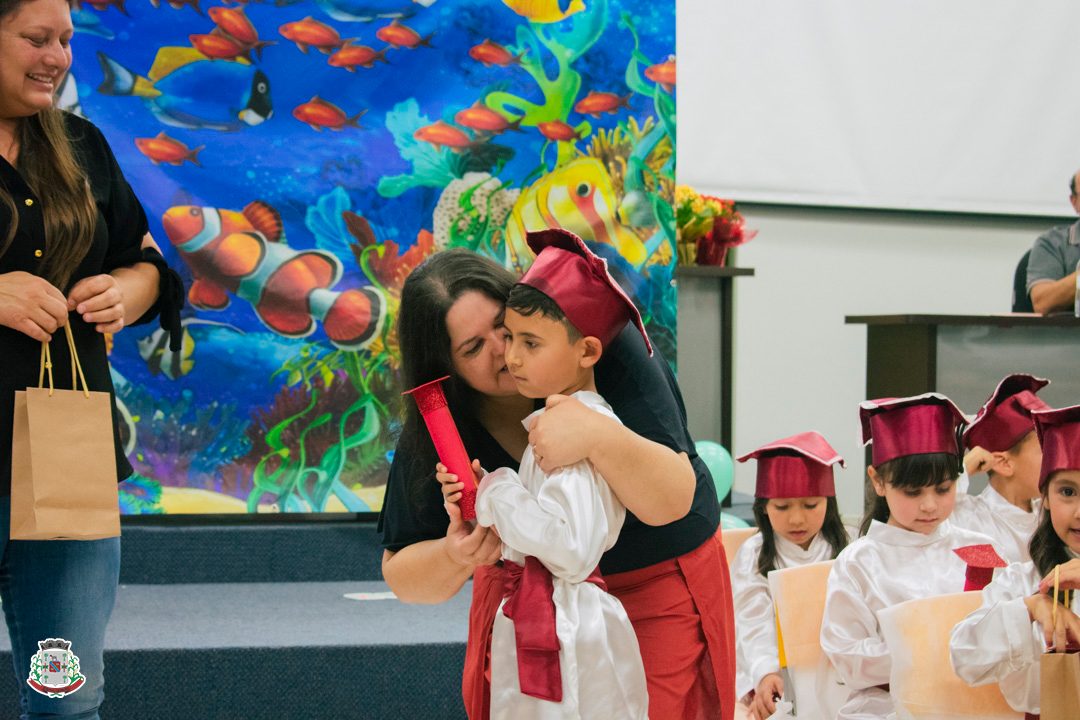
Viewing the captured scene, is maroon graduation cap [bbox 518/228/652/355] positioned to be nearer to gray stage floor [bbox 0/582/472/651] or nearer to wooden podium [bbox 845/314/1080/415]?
gray stage floor [bbox 0/582/472/651]

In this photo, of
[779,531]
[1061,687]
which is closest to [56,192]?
[1061,687]

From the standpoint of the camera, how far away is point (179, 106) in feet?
15.0

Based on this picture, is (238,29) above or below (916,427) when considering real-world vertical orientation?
above

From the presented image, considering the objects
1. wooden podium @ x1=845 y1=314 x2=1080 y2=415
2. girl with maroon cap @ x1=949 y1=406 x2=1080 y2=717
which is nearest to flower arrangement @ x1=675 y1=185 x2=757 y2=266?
wooden podium @ x1=845 y1=314 x2=1080 y2=415

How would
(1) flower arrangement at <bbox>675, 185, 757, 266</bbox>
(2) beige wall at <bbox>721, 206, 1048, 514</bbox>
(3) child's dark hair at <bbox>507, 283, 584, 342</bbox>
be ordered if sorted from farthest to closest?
(2) beige wall at <bbox>721, 206, 1048, 514</bbox>
(1) flower arrangement at <bbox>675, 185, 757, 266</bbox>
(3) child's dark hair at <bbox>507, 283, 584, 342</bbox>

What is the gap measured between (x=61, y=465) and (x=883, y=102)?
6222 mm

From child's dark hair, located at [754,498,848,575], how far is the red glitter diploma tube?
1.80 m

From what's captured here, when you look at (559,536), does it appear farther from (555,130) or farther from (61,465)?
(555,130)

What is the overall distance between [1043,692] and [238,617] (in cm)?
274

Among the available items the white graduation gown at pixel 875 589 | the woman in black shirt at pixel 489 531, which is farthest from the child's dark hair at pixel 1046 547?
the woman in black shirt at pixel 489 531

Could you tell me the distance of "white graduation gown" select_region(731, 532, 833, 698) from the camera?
3014 mm

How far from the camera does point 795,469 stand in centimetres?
320

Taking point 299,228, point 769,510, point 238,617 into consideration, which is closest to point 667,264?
point 299,228

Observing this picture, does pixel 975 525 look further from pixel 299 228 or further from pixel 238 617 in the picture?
pixel 299 228
